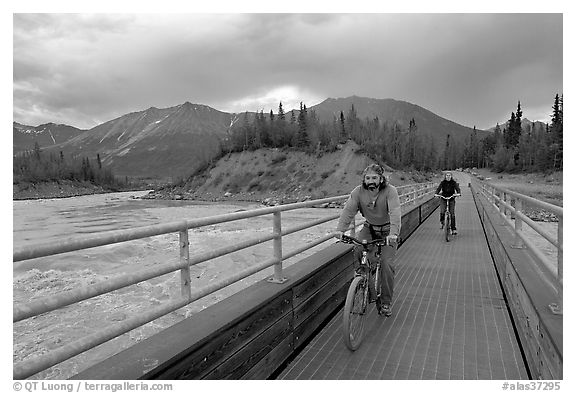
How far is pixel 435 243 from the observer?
33.9ft

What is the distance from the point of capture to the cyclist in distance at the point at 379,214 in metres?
4.32

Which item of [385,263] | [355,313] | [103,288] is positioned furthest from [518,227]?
[103,288]

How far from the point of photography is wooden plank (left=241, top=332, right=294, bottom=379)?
3.14m

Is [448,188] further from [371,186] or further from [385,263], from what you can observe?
[371,186]

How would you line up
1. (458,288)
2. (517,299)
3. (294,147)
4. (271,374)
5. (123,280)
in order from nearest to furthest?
(123,280) < (271,374) < (517,299) < (458,288) < (294,147)

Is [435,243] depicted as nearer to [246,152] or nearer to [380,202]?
[380,202]

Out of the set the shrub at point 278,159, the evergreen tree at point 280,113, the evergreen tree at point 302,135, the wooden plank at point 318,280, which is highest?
the evergreen tree at point 280,113

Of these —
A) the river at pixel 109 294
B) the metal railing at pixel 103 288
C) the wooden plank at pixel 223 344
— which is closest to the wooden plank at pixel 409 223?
the river at pixel 109 294

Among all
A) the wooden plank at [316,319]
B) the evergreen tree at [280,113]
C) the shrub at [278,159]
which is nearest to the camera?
the wooden plank at [316,319]

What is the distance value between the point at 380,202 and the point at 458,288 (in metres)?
2.78

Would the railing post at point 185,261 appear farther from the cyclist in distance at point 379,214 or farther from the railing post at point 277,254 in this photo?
the cyclist in distance at point 379,214

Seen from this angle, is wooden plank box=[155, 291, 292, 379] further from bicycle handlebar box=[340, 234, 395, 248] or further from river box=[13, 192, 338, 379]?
river box=[13, 192, 338, 379]

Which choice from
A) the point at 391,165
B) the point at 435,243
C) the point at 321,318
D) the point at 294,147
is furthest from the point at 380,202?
the point at 294,147

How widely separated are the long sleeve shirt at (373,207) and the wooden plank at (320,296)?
84 cm
